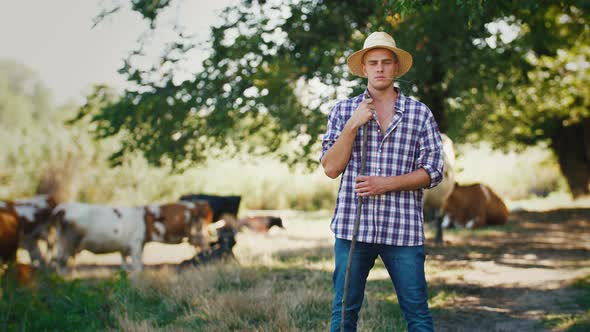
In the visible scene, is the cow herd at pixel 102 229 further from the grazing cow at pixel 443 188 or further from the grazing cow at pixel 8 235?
the grazing cow at pixel 443 188

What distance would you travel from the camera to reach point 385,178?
3047 millimetres

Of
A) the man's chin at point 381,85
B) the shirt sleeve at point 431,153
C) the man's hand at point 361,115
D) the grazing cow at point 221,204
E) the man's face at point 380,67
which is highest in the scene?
the man's face at point 380,67

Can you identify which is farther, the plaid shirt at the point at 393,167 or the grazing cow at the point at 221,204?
the grazing cow at the point at 221,204

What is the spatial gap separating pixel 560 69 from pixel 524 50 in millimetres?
7507

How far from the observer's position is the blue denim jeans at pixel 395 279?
10.1 feet

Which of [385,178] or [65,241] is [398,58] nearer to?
[385,178]

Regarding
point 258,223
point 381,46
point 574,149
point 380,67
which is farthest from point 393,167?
point 574,149

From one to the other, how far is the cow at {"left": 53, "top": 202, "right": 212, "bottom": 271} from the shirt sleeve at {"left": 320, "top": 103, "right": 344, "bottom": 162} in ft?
20.4

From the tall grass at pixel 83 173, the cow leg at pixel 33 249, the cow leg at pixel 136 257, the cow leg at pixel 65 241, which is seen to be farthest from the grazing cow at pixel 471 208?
the cow leg at pixel 33 249

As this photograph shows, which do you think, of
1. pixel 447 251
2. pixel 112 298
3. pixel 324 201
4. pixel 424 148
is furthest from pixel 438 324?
pixel 324 201

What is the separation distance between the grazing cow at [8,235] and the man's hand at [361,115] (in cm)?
725

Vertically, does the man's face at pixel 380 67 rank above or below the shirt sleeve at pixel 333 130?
above

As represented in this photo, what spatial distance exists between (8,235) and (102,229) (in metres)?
1.34

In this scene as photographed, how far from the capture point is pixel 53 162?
17.2 metres
